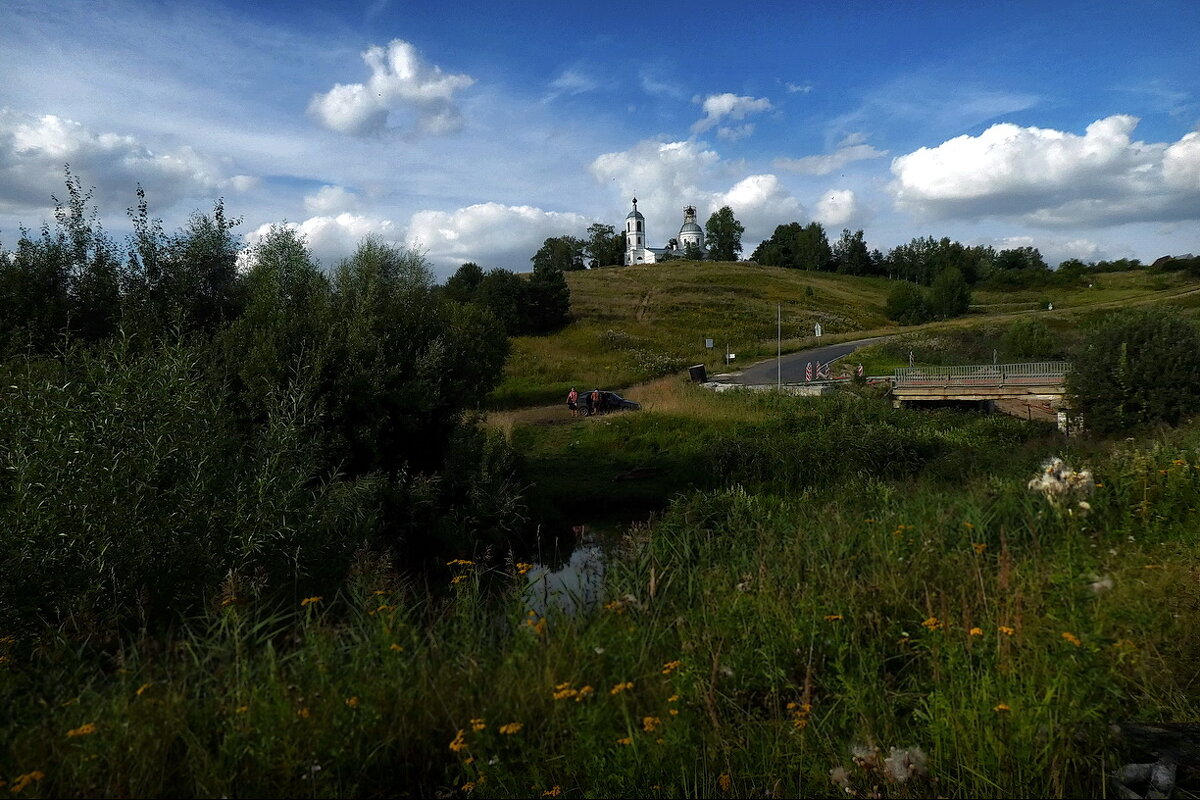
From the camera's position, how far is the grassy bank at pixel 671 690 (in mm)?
2975

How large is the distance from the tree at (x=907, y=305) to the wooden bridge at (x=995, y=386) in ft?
140

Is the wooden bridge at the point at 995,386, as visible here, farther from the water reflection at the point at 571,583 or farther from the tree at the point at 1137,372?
the water reflection at the point at 571,583

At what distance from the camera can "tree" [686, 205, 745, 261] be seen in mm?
114188

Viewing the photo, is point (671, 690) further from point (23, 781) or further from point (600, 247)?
point (600, 247)

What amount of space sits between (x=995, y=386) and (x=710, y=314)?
40139 millimetres

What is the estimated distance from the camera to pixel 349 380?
12859mm

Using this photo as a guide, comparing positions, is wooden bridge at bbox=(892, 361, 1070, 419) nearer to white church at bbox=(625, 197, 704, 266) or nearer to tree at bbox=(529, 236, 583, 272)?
tree at bbox=(529, 236, 583, 272)

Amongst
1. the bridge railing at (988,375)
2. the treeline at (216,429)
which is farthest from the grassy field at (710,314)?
the treeline at (216,429)

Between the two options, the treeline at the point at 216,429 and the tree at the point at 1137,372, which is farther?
the tree at the point at 1137,372

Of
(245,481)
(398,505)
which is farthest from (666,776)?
(398,505)

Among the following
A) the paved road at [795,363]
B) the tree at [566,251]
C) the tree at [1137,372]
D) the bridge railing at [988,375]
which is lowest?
the paved road at [795,363]

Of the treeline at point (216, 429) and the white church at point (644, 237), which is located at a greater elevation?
the white church at point (644, 237)

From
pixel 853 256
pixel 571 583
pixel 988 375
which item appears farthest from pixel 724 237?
pixel 571 583

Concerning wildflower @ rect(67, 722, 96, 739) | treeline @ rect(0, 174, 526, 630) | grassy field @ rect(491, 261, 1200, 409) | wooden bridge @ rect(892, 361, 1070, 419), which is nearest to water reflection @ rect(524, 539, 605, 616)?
treeline @ rect(0, 174, 526, 630)
